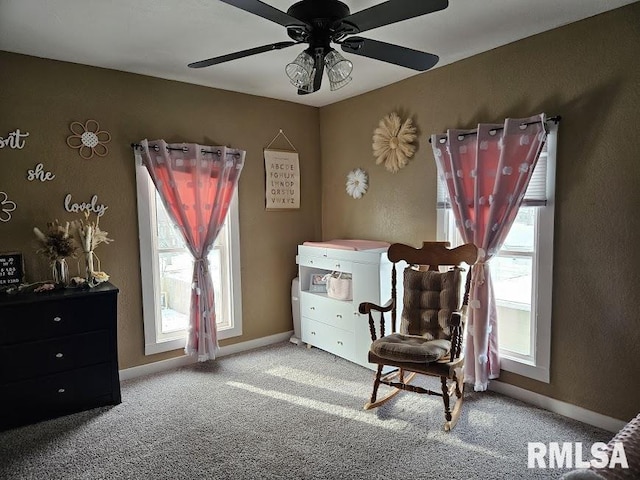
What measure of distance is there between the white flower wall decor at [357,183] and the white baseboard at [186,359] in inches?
62.3

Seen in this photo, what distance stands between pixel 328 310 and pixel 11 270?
7.90 feet

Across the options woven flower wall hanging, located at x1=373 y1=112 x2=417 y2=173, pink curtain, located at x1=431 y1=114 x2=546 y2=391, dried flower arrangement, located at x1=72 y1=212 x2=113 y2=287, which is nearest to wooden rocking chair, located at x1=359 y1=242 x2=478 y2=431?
pink curtain, located at x1=431 y1=114 x2=546 y2=391

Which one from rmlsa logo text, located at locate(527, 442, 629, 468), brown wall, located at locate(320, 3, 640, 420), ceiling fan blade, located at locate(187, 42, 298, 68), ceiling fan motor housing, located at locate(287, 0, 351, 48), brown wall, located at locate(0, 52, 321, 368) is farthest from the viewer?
brown wall, located at locate(0, 52, 321, 368)

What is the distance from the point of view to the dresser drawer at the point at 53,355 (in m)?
2.64

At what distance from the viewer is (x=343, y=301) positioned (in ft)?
12.2

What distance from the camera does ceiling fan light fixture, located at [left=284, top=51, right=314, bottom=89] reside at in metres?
1.94

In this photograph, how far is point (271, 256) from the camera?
4.27m

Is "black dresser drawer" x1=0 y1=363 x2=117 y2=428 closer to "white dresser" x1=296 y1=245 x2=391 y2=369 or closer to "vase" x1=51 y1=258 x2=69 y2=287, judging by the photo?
"vase" x1=51 y1=258 x2=69 y2=287

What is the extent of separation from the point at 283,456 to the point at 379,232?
2.18 metres

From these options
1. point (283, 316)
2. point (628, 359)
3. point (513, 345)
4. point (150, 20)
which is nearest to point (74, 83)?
point (150, 20)

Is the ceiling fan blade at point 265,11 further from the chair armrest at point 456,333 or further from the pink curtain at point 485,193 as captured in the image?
the chair armrest at point 456,333

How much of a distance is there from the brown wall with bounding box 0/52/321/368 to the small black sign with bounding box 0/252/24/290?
8cm

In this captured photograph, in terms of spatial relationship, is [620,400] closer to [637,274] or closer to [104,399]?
[637,274]

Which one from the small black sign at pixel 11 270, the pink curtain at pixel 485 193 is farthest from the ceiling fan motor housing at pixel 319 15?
the small black sign at pixel 11 270
